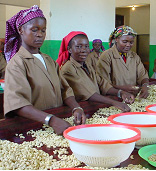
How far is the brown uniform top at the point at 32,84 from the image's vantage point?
174 centimetres

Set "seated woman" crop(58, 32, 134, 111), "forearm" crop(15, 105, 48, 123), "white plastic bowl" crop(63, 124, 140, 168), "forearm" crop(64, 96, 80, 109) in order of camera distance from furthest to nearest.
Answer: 1. "seated woman" crop(58, 32, 134, 111)
2. "forearm" crop(64, 96, 80, 109)
3. "forearm" crop(15, 105, 48, 123)
4. "white plastic bowl" crop(63, 124, 140, 168)

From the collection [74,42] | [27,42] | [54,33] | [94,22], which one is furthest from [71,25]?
[27,42]

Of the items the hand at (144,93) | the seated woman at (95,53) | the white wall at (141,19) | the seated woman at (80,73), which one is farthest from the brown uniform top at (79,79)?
the white wall at (141,19)

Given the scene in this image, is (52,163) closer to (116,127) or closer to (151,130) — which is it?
(116,127)

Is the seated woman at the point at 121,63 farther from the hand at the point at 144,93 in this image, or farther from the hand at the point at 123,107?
the hand at the point at 123,107

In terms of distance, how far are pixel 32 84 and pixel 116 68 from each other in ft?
5.86

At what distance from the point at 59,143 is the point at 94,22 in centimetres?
572

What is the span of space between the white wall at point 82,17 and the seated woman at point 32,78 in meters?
3.68

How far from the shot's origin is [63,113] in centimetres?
202

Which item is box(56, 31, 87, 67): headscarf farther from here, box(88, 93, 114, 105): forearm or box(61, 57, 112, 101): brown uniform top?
box(88, 93, 114, 105): forearm

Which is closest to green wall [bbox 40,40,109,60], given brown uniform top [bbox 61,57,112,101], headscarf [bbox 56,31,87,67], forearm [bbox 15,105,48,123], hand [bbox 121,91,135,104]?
headscarf [bbox 56,31,87,67]

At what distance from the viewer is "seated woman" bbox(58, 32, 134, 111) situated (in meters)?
2.50

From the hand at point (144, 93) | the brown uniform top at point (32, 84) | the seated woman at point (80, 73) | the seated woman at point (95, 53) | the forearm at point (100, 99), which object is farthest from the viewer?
the seated woman at point (95, 53)

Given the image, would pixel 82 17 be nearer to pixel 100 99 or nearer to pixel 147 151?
pixel 100 99
